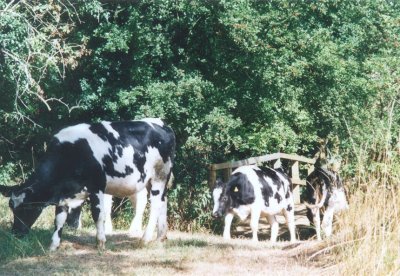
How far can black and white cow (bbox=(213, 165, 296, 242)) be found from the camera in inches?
530

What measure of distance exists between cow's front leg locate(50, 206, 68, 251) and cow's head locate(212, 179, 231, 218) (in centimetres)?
488

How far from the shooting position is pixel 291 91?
14.5 m

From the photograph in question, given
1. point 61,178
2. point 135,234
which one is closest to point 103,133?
point 61,178

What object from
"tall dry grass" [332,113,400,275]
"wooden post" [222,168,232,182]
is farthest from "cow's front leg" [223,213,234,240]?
"tall dry grass" [332,113,400,275]

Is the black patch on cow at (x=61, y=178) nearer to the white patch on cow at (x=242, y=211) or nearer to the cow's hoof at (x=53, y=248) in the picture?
the cow's hoof at (x=53, y=248)

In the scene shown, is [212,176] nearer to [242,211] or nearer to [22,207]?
[242,211]

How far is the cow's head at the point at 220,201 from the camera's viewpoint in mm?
13367

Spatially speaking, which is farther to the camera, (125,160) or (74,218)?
(74,218)

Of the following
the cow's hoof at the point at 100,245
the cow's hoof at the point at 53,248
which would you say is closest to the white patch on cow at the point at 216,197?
the cow's hoof at the point at 100,245

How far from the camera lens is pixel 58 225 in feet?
29.5

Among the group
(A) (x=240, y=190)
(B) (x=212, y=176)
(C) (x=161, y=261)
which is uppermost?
(B) (x=212, y=176)

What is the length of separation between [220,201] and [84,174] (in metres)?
4.93

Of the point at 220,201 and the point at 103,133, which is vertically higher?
the point at 103,133

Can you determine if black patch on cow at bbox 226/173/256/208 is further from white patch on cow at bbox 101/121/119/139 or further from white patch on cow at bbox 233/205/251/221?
white patch on cow at bbox 101/121/119/139
